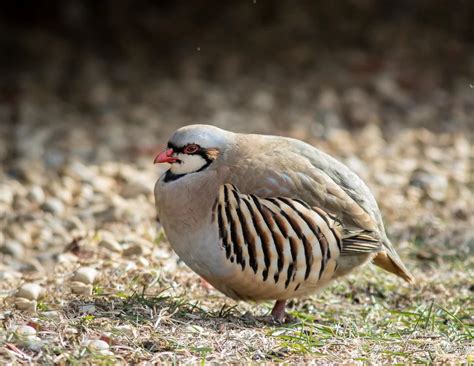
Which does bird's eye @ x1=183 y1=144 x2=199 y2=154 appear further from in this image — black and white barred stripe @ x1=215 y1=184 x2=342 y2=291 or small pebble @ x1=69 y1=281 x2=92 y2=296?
small pebble @ x1=69 y1=281 x2=92 y2=296

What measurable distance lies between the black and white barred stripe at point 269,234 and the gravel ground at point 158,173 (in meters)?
0.29

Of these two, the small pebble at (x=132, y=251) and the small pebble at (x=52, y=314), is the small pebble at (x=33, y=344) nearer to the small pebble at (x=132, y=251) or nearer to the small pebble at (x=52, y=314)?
the small pebble at (x=52, y=314)

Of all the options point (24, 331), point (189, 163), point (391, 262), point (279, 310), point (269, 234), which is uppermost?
point (189, 163)

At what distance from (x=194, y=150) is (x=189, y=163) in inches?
2.9

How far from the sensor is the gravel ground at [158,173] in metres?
4.24

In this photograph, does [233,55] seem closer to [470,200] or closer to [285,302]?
[470,200]

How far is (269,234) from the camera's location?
463 centimetres

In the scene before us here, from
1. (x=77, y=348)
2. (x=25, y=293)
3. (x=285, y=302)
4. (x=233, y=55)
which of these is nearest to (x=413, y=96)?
(x=233, y=55)

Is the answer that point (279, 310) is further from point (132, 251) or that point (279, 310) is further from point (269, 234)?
point (132, 251)

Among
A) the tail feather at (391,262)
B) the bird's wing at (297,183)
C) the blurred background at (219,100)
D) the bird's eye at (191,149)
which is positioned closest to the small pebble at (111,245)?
the blurred background at (219,100)

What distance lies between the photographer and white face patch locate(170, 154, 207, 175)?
4.86 metres

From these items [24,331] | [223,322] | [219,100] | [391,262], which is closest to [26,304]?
[24,331]

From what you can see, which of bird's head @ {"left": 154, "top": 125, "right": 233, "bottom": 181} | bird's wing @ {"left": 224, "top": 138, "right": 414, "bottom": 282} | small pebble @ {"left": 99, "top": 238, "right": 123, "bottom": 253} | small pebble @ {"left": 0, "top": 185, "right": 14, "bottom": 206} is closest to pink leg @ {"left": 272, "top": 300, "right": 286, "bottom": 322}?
bird's wing @ {"left": 224, "top": 138, "right": 414, "bottom": 282}

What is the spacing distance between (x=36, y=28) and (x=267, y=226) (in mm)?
7697
